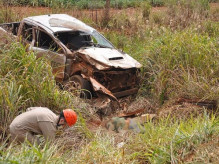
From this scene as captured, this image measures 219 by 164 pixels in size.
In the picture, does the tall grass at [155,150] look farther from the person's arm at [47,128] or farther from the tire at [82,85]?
the tire at [82,85]

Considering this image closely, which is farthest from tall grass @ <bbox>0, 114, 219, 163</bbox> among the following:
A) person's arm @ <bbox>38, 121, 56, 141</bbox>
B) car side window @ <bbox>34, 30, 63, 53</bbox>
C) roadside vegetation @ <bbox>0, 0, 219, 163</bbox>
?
car side window @ <bbox>34, 30, 63, 53</bbox>

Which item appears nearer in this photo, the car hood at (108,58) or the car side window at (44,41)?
the car hood at (108,58)

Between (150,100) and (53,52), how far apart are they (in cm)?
250

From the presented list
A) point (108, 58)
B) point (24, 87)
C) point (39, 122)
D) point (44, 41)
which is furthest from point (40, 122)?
point (44, 41)

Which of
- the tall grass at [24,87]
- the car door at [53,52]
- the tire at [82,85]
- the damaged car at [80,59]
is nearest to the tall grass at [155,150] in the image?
the tall grass at [24,87]

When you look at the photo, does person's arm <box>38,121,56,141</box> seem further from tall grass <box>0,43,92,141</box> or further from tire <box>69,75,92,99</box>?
tire <box>69,75,92,99</box>

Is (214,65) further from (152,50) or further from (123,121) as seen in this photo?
(123,121)

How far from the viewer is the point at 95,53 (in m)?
8.16

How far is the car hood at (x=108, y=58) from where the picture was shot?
7.87 meters

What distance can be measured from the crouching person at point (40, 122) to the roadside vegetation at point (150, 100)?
0.83 feet

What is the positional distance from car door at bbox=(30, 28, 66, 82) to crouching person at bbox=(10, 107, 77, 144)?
2.15 m

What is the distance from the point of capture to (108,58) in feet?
26.5

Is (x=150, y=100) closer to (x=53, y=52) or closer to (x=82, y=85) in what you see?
Answer: (x=82, y=85)

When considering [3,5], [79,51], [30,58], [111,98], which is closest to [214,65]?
[111,98]
